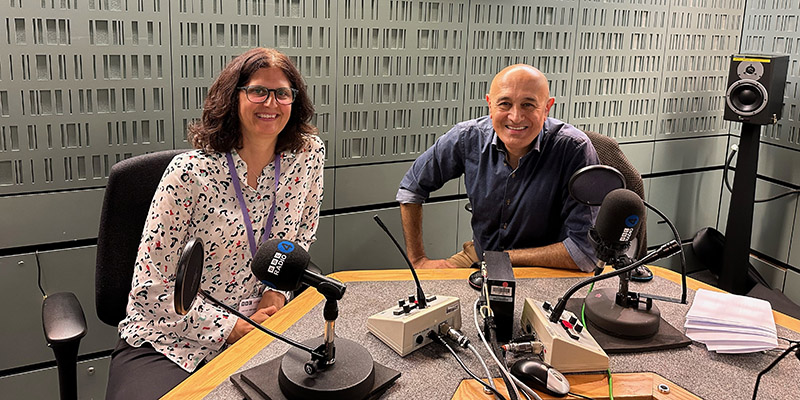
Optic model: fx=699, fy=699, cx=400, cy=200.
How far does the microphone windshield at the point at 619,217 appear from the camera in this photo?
163 cm

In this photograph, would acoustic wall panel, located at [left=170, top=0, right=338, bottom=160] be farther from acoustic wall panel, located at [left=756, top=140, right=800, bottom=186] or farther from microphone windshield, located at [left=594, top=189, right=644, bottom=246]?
acoustic wall panel, located at [left=756, top=140, right=800, bottom=186]

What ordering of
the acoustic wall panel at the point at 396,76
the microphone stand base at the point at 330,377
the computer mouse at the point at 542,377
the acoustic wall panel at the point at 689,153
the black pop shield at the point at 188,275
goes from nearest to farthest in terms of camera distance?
the black pop shield at the point at 188,275 < the microphone stand base at the point at 330,377 < the computer mouse at the point at 542,377 < the acoustic wall panel at the point at 396,76 < the acoustic wall panel at the point at 689,153

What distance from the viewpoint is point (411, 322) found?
5.24 feet

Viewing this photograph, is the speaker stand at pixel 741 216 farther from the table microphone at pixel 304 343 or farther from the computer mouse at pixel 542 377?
the table microphone at pixel 304 343

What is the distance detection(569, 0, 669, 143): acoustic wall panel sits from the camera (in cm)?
347

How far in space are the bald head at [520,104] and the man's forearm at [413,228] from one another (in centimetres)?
50

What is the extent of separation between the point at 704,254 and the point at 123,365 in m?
3.22

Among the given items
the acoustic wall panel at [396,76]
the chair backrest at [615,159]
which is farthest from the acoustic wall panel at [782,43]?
the acoustic wall panel at [396,76]

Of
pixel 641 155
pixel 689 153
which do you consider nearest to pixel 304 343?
pixel 641 155

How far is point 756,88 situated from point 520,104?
1.81m

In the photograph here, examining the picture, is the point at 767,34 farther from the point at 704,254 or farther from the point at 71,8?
the point at 71,8

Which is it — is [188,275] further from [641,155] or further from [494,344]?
[641,155]

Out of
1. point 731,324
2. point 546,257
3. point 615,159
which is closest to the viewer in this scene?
point 731,324

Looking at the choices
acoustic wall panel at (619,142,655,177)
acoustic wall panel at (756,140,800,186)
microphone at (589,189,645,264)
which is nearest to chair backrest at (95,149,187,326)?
microphone at (589,189,645,264)
